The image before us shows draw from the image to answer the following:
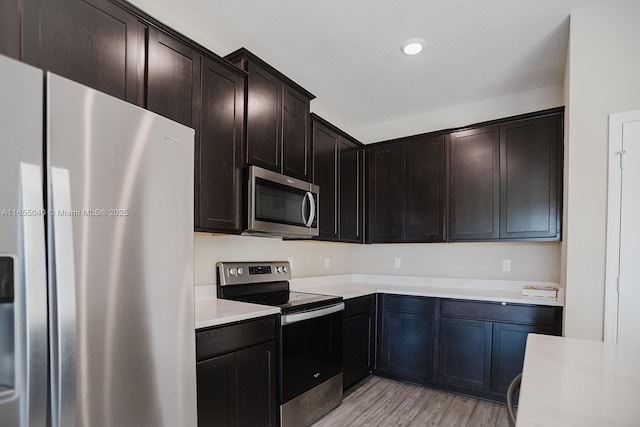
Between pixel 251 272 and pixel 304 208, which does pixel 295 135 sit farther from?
pixel 251 272

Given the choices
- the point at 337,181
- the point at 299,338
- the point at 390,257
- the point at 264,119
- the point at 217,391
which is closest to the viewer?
the point at 217,391

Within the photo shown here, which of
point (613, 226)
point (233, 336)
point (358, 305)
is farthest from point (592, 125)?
point (233, 336)

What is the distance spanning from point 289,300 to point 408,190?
1800mm

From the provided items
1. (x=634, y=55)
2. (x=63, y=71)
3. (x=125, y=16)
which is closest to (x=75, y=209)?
(x=63, y=71)

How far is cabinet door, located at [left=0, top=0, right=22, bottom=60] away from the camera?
45.7 inches

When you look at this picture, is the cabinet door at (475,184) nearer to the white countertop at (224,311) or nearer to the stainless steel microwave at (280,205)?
the stainless steel microwave at (280,205)

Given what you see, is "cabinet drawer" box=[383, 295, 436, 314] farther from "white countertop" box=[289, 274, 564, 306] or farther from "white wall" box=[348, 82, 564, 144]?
"white wall" box=[348, 82, 564, 144]

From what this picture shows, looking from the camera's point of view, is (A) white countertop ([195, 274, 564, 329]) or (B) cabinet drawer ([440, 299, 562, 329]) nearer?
(A) white countertop ([195, 274, 564, 329])

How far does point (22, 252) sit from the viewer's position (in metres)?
0.88

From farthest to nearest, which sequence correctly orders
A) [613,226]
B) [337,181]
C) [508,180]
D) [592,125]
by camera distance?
[337,181], [508,180], [592,125], [613,226]

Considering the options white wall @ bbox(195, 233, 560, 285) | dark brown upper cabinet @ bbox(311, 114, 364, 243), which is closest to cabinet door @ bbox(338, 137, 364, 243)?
dark brown upper cabinet @ bbox(311, 114, 364, 243)

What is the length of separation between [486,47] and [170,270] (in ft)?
8.44

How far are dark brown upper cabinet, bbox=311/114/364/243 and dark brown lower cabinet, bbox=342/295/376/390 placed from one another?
66 cm

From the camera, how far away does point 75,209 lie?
988 mm
